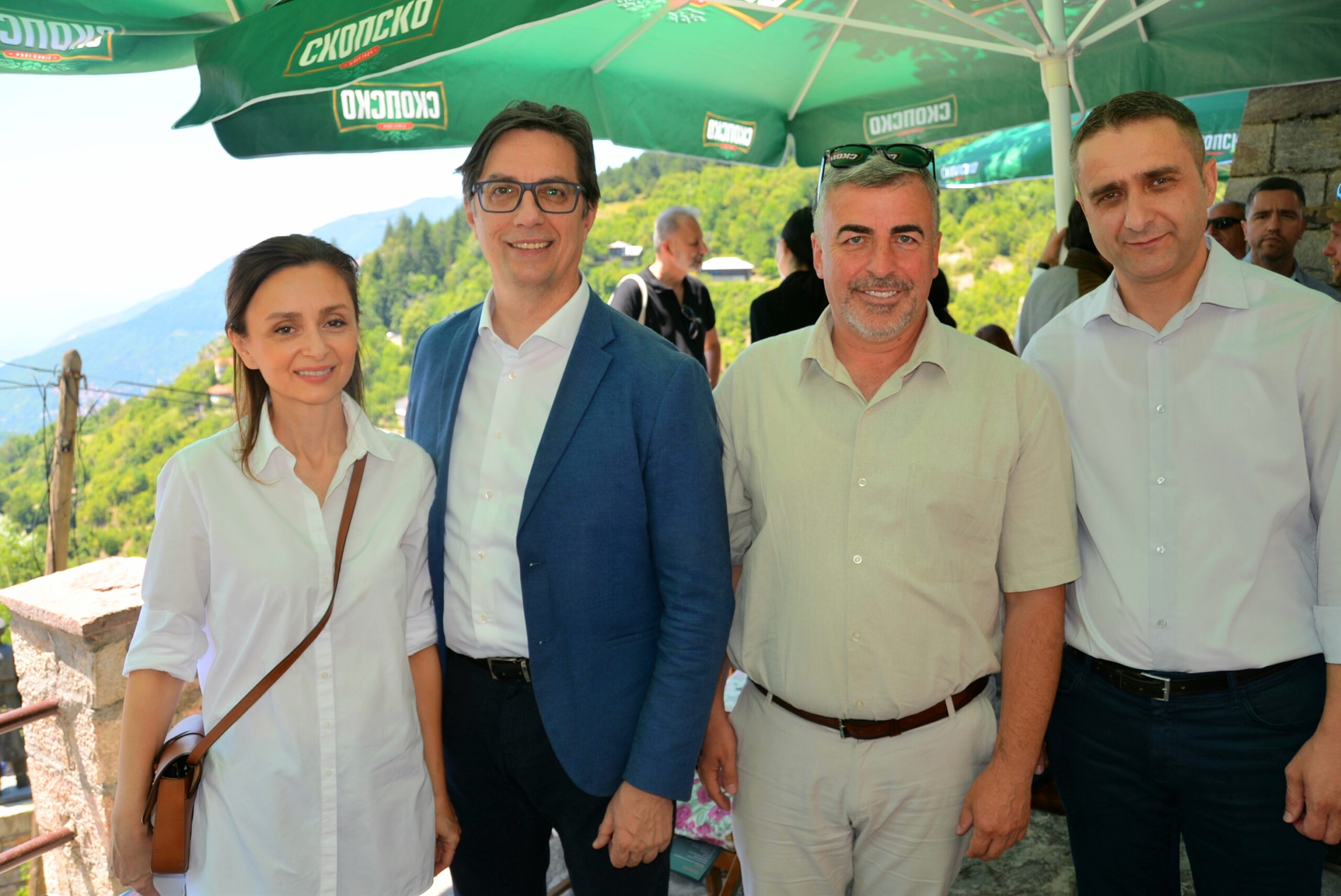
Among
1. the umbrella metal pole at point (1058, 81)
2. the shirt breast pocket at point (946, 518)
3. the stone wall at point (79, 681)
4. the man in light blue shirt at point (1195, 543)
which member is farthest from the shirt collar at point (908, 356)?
the umbrella metal pole at point (1058, 81)

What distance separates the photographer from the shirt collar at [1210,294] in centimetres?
161

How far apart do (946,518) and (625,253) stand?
30.2 meters

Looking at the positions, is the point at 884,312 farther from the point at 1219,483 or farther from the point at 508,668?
the point at 508,668

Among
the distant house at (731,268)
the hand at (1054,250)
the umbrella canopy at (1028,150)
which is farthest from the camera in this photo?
the distant house at (731,268)

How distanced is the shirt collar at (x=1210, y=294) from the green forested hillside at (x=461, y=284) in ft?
66.1

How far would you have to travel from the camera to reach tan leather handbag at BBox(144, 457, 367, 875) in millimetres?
1401

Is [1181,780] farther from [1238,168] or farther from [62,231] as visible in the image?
[62,231]

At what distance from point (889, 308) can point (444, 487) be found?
925 millimetres

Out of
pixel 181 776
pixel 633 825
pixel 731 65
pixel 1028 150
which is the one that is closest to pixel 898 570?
pixel 633 825

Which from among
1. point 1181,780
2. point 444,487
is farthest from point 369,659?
point 1181,780

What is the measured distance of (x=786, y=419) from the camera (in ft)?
5.52

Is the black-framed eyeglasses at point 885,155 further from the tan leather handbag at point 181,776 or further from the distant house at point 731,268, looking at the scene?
the distant house at point 731,268

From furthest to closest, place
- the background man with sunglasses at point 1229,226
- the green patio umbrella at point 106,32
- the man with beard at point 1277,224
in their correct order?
the background man with sunglasses at point 1229,226, the man with beard at point 1277,224, the green patio umbrella at point 106,32

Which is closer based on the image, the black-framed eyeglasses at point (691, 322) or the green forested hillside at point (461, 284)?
the black-framed eyeglasses at point (691, 322)
